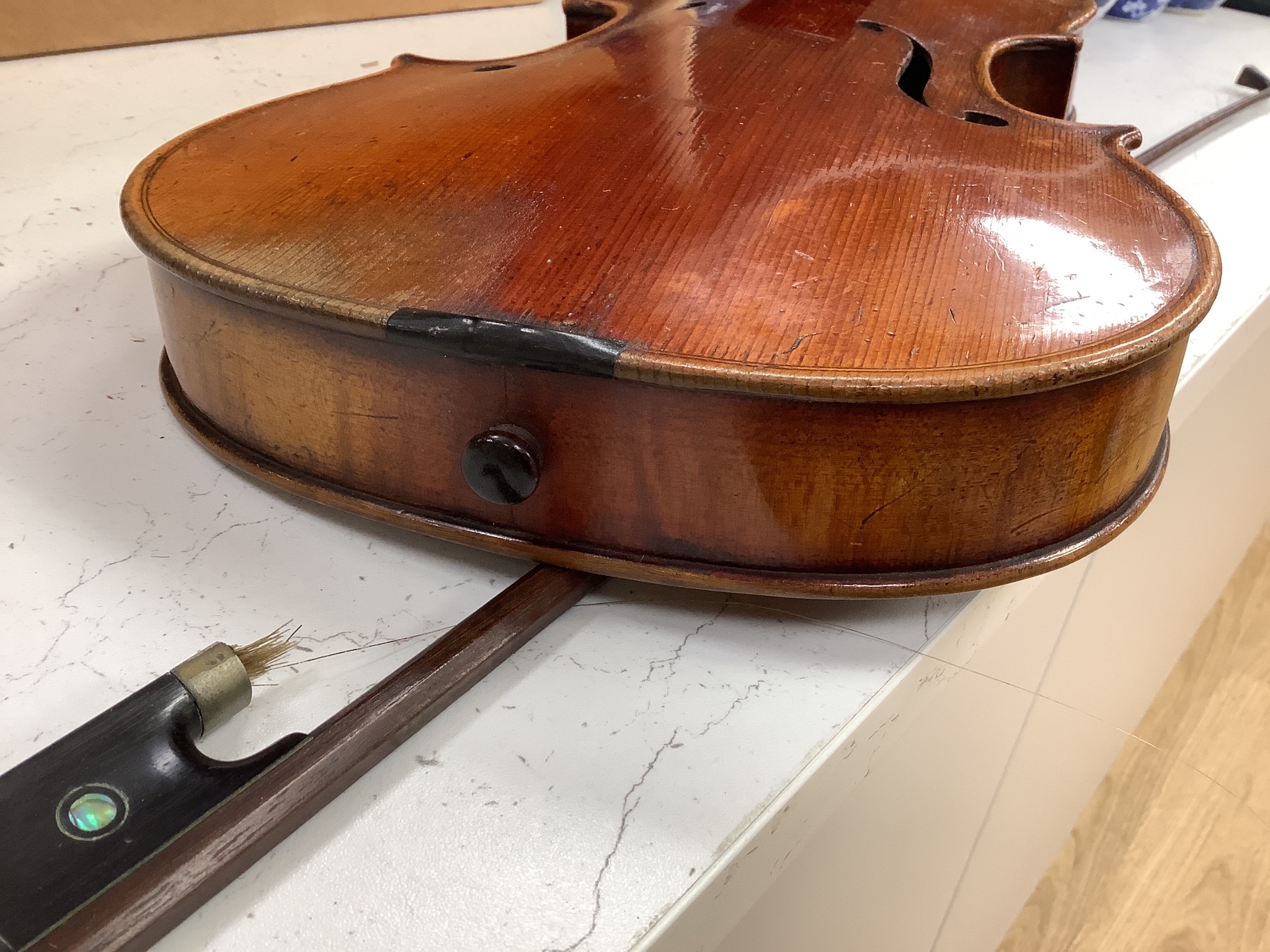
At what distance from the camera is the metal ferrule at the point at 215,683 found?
587mm

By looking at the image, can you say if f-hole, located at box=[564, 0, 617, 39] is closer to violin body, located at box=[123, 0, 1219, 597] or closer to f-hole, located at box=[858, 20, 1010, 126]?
f-hole, located at box=[858, 20, 1010, 126]

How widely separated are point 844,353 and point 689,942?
0.32 meters

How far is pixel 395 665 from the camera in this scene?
66 centimetres

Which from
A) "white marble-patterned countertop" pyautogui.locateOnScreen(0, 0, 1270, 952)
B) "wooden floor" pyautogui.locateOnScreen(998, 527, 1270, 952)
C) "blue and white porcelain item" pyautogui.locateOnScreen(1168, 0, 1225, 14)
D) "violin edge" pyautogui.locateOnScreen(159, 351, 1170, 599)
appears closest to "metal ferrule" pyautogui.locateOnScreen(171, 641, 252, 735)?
"white marble-patterned countertop" pyautogui.locateOnScreen(0, 0, 1270, 952)

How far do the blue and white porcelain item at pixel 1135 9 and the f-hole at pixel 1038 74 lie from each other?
1040 mm

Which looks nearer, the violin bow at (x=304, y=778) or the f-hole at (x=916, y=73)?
the violin bow at (x=304, y=778)

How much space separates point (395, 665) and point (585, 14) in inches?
31.9

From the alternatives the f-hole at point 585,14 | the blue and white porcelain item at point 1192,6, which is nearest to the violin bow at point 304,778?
the f-hole at point 585,14

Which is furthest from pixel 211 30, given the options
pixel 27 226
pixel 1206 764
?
pixel 1206 764

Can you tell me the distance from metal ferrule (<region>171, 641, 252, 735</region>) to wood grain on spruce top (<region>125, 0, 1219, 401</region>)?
21cm

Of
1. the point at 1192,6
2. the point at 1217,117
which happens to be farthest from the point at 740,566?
the point at 1192,6

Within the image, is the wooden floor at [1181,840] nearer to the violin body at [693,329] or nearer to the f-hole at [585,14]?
the violin body at [693,329]

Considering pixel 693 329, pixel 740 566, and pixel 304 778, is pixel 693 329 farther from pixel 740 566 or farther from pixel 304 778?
pixel 304 778

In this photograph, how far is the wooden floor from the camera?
2.73 feet
